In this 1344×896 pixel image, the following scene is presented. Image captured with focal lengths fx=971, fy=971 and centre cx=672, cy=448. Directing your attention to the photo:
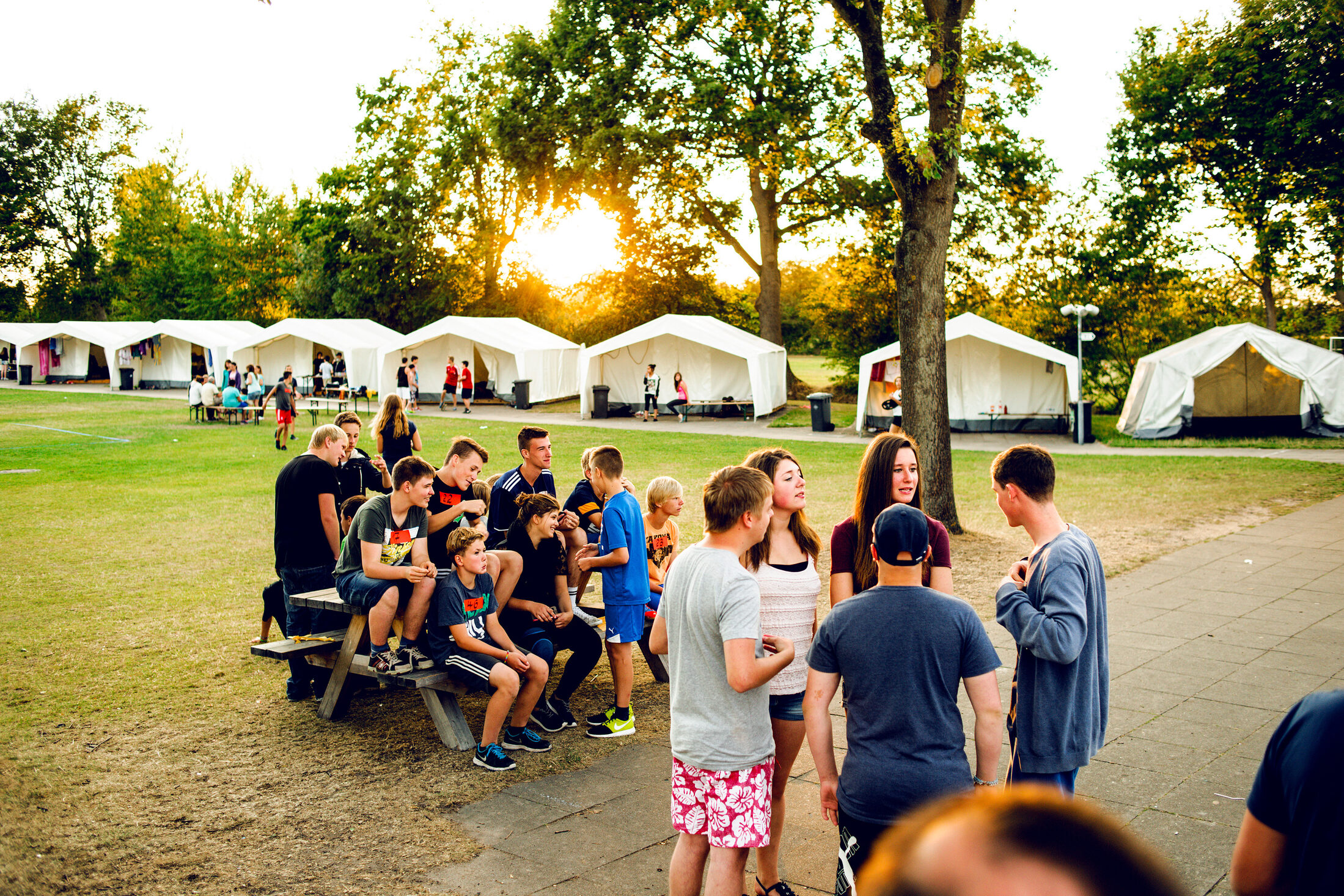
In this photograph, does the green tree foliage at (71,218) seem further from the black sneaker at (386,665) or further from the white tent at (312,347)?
the black sneaker at (386,665)

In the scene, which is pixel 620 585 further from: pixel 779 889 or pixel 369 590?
pixel 779 889

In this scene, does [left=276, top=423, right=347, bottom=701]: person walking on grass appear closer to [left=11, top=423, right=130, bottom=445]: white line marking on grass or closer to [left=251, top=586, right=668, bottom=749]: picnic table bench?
[left=251, top=586, right=668, bottom=749]: picnic table bench

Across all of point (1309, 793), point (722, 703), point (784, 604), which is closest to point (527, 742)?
point (784, 604)

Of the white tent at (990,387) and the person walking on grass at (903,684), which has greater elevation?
the white tent at (990,387)

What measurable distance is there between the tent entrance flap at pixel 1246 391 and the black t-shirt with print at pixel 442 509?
80.0 ft

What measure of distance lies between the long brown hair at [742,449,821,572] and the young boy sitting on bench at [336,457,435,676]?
88.5 inches

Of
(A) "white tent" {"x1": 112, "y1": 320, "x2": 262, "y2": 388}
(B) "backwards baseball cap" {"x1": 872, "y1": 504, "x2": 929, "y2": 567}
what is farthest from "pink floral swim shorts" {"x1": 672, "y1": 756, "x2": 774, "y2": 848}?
(A) "white tent" {"x1": 112, "y1": 320, "x2": 262, "y2": 388}

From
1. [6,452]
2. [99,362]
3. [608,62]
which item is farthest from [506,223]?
[6,452]

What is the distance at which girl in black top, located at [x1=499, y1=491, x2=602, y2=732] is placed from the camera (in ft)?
19.2

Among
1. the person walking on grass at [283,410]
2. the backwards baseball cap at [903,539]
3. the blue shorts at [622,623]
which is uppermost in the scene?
the person walking on grass at [283,410]

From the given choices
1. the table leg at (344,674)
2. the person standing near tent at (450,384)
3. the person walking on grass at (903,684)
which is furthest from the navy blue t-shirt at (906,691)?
the person standing near tent at (450,384)

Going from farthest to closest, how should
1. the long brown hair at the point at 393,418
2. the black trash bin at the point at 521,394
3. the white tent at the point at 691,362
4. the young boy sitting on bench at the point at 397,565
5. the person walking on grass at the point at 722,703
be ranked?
the black trash bin at the point at 521,394
the white tent at the point at 691,362
the long brown hair at the point at 393,418
the young boy sitting on bench at the point at 397,565
the person walking on grass at the point at 722,703

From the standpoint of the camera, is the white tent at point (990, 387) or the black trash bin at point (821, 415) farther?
the black trash bin at point (821, 415)

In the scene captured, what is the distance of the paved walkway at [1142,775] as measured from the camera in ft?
13.4
